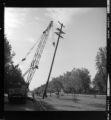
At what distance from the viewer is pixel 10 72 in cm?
649

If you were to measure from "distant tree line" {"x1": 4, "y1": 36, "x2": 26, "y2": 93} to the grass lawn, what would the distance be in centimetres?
75

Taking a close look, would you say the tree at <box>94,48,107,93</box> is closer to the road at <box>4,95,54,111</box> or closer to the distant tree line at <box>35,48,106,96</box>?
the distant tree line at <box>35,48,106,96</box>

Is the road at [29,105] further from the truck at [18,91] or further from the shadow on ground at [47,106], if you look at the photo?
the truck at [18,91]

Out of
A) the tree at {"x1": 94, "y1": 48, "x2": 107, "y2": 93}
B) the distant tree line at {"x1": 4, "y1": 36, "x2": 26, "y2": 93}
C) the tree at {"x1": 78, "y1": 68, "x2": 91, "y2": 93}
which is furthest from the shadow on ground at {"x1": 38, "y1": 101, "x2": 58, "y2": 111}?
the tree at {"x1": 94, "y1": 48, "x2": 107, "y2": 93}

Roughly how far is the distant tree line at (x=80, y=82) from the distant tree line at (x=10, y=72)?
48cm

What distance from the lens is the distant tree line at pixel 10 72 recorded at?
249 inches

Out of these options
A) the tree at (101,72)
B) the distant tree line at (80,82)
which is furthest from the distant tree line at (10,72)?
the tree at (101,72)

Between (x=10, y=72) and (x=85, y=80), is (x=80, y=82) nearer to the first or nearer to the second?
(x=85, y=80)

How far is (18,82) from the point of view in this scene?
21.9ft

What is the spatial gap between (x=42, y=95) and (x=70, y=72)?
32.2 inches
